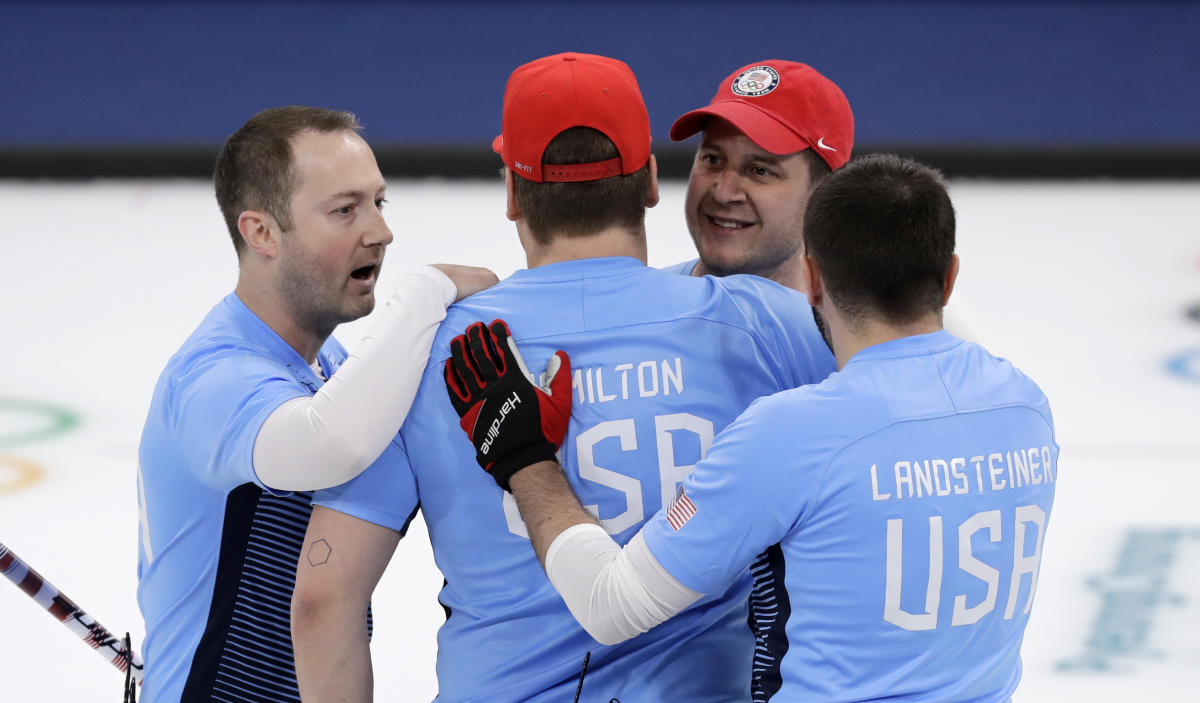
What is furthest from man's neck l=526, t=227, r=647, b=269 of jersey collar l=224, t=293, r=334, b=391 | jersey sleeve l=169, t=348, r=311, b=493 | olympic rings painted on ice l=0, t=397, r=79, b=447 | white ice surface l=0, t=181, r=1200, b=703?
olympic rings painted on ice l=0, t=397, r=79, b=447

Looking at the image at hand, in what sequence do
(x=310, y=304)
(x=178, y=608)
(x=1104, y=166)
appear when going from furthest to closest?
(x=1104, y=166), (x=310, y=304), (x=178, y=608)

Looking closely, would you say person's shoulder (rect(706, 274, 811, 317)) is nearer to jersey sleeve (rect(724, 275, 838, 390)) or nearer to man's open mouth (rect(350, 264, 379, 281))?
jersey sleeve (rect(724, 275, 838, 390))

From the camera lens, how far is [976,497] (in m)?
1.74

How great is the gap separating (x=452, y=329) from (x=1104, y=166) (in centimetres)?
797

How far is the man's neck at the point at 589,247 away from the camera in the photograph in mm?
1984

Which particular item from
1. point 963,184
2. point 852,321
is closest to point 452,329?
point 852,321

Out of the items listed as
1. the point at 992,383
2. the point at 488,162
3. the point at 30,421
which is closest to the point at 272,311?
the point at 992,383

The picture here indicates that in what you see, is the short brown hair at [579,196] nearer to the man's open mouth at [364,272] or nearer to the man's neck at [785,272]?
the man's open mouth at [364,272]

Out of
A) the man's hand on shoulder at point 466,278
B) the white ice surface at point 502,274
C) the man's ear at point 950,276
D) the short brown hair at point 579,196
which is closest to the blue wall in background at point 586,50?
the white ice surface at point 502,274

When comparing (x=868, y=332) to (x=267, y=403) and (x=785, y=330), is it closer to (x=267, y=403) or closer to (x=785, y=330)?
(x=785, y=330)

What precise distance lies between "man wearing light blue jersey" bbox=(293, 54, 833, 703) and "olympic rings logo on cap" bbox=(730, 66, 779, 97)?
791 mm

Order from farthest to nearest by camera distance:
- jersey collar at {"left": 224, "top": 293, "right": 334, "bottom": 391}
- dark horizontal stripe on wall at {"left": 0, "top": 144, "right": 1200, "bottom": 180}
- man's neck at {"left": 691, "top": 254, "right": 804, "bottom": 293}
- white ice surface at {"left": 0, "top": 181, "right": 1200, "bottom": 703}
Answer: dark horizontal stripe on wall at {"left": 0, "top": 144, "right": 1200, "bottom": 180} → white ice surface at {"left": 0, "top": 181, "right": 1200, "bottom": 703} → man's neck at {"left": 691, "top": 254, "right": 804, "bottom": 293} → jersey collar at {"left": 224, "top": 293, "right": 334, "bottom": 391}

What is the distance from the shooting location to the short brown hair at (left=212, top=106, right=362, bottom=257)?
2.53m

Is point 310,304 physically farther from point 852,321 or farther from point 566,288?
point 852,321
